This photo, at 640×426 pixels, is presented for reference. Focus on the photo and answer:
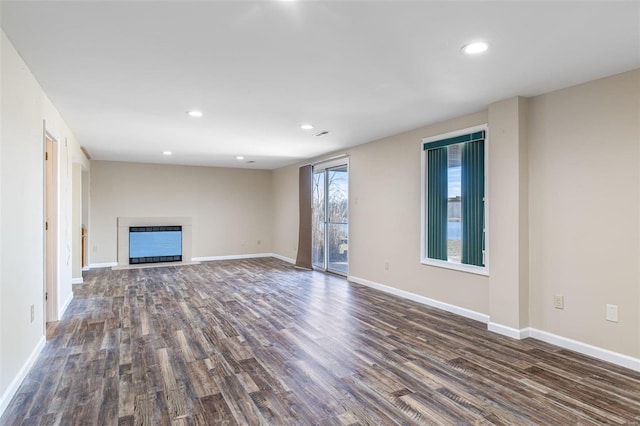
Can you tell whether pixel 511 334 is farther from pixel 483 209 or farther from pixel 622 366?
pixel 483 209

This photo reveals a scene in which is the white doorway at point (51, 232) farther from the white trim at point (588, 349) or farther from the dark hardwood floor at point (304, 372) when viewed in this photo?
the white trim at point (588, 349)

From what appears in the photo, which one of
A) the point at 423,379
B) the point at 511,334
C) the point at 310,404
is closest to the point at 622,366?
the point at 511,334

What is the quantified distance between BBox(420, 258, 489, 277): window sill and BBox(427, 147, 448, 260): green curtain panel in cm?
6

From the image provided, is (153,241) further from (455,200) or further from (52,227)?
(455,200)

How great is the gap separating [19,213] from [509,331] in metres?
4.14

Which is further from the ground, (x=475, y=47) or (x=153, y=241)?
(x=475, y=47)

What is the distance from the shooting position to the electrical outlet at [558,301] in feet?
10.5

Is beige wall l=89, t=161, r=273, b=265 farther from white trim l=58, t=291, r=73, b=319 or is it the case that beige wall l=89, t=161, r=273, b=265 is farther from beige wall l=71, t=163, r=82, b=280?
white trim l=58, t=291, r=73, b=319

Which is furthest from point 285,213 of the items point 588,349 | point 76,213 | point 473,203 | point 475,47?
point 475,47

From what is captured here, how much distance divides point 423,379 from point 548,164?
224cm

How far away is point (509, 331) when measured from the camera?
3430 millimetres

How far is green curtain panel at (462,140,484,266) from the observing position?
389 cm

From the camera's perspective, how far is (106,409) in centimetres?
217

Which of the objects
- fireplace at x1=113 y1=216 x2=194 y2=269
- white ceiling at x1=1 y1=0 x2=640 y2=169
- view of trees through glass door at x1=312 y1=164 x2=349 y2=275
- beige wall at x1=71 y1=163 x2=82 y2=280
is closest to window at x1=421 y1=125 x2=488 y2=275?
white ceiling at x1=1 y1=0 x2=640 y2=169
